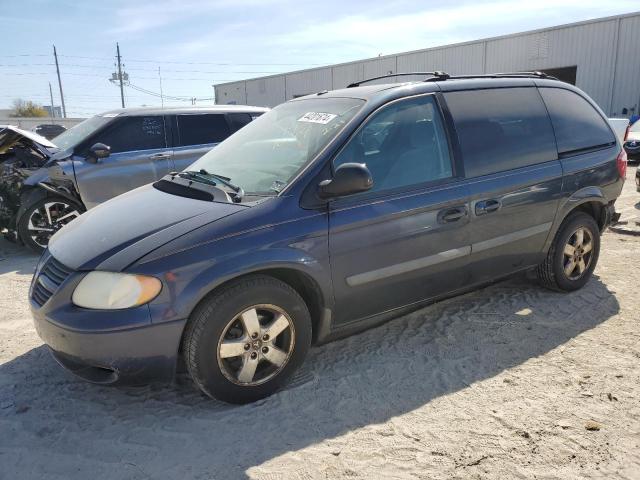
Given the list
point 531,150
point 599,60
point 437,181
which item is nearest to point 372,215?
point 437,181

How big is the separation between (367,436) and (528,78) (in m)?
3.21

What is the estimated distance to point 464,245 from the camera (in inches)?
141

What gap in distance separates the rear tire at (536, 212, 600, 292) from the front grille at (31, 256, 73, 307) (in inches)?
140

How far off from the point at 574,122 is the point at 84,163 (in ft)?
17.6

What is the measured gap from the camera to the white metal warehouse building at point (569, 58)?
21844 mm

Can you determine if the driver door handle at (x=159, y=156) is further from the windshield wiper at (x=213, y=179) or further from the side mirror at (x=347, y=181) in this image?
the side mirror at (x=347, y=181)

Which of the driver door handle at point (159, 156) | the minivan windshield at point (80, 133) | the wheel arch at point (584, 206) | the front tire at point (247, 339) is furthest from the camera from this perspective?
the driver door handle at point (159, 156)

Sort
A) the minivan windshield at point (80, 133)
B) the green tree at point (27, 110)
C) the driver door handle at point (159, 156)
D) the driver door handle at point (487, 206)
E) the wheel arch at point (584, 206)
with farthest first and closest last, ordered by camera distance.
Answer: the green tree at point (27, 110) → the driver door handle at point (159, 156) → the minivan windshield at point (80, 133) → the wheel arch at point (584, 206) → the driver door handle at point (487, 206)

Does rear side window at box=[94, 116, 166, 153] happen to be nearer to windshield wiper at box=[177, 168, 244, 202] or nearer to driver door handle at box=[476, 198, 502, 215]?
windshield wiper at box=[177, 168, 244, 202]

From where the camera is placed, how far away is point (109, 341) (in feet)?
8.43

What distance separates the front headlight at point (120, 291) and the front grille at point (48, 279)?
239mm

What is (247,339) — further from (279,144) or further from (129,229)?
(279,144)

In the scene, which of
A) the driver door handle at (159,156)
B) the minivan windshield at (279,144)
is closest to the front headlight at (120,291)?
the minivan windshield at (279,144)

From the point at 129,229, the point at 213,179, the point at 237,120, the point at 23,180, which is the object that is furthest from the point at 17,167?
the point at 129,229
